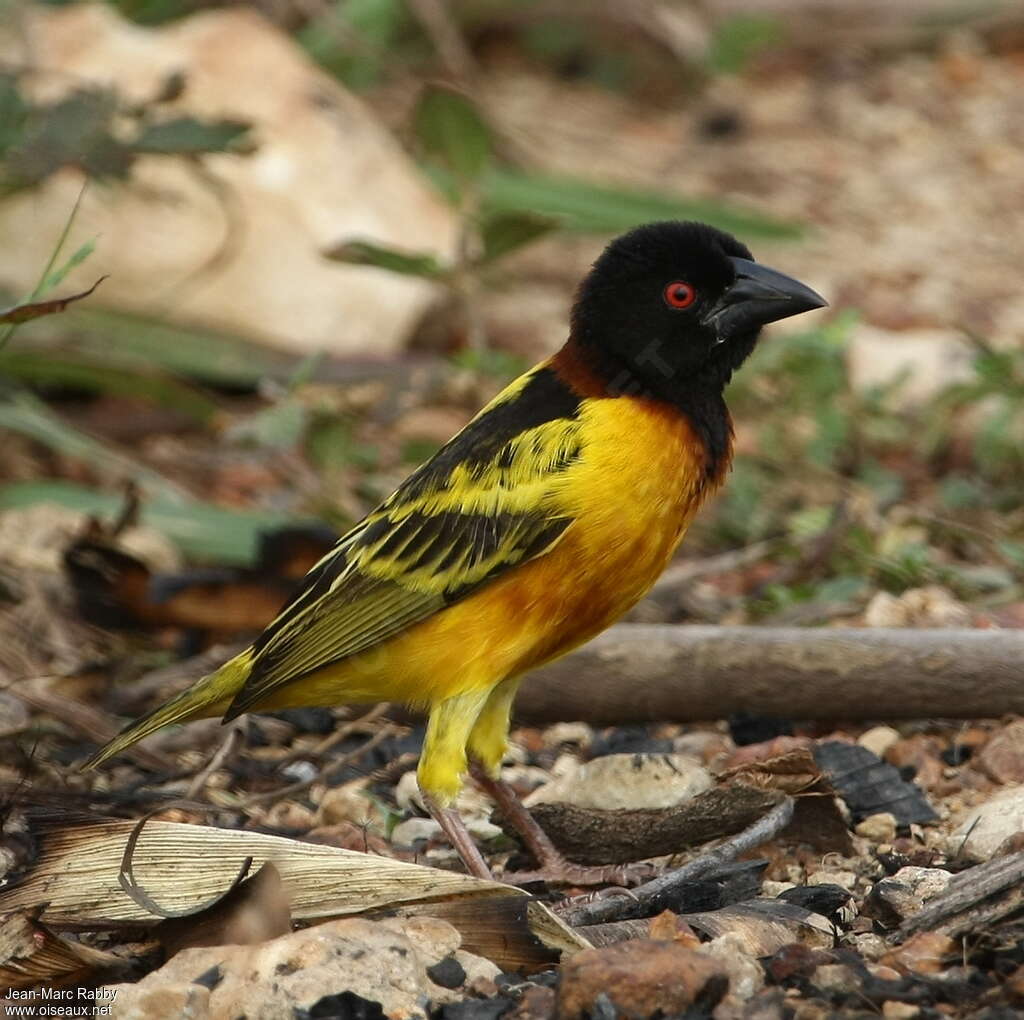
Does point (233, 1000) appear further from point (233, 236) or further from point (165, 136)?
point (233, 236)

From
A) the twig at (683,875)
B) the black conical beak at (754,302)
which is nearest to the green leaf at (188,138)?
the black conical beak at (754,302)

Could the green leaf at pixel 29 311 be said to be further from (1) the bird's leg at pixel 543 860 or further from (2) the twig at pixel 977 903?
(2) the twig at pixel 977 903

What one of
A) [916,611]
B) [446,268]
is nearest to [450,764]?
[916,611]

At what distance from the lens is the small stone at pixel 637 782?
3.85 meters

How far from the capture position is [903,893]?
10.8ft

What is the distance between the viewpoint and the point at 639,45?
938cm

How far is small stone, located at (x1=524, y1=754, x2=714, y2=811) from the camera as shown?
385 centimetres

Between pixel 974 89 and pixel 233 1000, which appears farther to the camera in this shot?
pixel 974 89

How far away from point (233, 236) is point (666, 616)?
281cm

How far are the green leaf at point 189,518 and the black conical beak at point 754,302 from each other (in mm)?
1834

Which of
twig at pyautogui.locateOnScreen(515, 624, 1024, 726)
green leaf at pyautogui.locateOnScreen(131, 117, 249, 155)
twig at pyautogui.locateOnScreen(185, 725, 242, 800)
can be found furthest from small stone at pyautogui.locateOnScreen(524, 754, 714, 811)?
green leaf at pyautogui.locateOnScreen(131, 117, 249, 155)

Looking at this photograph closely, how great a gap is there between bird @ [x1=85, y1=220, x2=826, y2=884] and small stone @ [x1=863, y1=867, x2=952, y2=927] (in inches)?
26.8

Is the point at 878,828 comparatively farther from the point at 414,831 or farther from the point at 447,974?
the point at 447,974

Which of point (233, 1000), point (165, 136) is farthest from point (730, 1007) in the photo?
point (165, 136)
